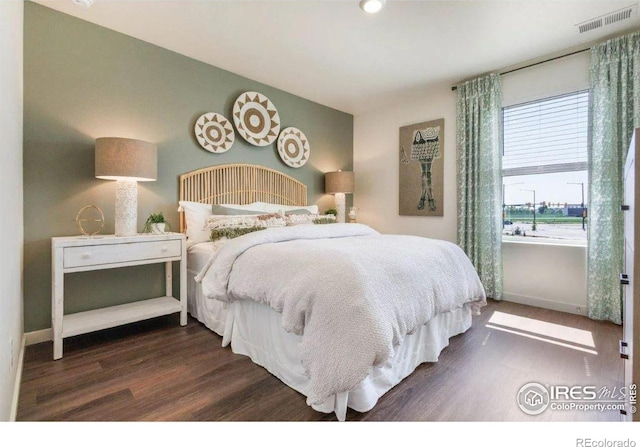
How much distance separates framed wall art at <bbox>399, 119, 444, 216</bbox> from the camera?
3852mm

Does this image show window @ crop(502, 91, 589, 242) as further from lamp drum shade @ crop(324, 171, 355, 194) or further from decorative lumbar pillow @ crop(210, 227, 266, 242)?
decorative lumbar pillow @ crop(210, 227, 266, 242)

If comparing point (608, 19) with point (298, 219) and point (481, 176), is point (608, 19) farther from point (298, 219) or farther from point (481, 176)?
point (298, 219)

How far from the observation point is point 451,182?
376cm

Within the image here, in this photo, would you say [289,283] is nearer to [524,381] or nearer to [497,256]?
[524,381]

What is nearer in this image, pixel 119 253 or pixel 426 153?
pixel 119 253

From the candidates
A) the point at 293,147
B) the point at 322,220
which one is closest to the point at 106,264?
the point at 322,220

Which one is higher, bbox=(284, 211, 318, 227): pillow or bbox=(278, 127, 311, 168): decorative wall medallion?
bbox=(278, 127, 311, 168): decorative wall medallion

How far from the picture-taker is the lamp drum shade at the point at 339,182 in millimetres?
4223

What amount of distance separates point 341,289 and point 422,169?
3059 millimetres

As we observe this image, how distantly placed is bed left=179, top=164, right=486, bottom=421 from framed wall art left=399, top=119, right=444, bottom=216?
160 cm

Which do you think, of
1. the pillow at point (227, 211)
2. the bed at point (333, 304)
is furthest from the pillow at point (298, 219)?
the bed at point (333, 304)

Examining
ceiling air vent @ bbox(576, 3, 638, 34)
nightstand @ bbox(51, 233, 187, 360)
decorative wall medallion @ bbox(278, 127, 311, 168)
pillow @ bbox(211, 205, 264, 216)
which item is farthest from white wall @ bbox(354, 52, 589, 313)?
nightstand @ bbox(51, 233, 187, 360)

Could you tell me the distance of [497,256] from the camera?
3.29 meters

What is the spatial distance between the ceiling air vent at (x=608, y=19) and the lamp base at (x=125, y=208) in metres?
3.83
